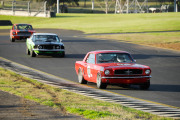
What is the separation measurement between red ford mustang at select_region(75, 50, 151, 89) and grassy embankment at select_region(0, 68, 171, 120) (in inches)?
53.2

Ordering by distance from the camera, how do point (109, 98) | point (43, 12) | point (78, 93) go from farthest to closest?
point (43, 12), point (78, 93), point (109, 98)

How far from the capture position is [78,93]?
1395 centimetres

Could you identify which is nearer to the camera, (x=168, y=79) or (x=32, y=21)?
(x=168, y=79)

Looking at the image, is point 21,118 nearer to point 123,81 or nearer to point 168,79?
point 123,81

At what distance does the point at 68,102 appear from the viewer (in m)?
11.9

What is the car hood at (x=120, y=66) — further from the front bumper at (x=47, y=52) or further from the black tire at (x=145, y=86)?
the front bumper at (x=47, y=52)

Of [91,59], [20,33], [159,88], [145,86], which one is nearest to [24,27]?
[20,33]

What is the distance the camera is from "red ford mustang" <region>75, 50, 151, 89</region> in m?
14.5

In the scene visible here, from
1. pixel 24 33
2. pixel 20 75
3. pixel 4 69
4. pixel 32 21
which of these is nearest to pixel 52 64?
pixel 4 69

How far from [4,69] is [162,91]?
8598 mm

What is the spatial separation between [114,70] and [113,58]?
1.28 metres

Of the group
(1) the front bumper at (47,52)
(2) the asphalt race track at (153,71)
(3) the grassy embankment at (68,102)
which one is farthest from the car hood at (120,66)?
(1) the front bumper at (47,52)

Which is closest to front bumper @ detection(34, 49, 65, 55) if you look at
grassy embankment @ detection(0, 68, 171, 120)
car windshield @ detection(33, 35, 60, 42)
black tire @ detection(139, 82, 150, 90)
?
car windshield @ detection(33, 35, 60, 42)

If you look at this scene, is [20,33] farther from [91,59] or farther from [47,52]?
[91,59]
